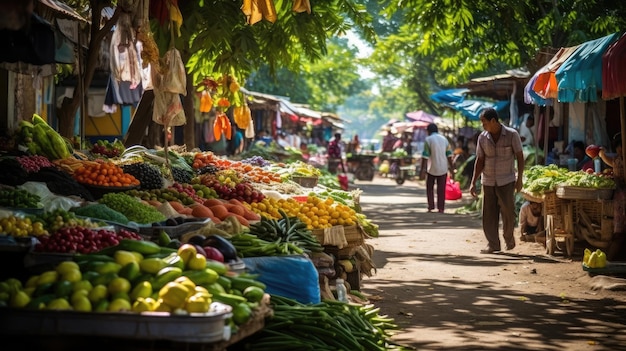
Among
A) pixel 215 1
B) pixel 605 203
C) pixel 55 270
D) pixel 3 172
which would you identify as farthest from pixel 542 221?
pixel 55 270

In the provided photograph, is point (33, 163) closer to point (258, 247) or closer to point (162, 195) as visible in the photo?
point (162, 195)

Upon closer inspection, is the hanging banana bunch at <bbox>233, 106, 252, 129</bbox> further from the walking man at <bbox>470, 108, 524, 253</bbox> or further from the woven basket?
the woven basket

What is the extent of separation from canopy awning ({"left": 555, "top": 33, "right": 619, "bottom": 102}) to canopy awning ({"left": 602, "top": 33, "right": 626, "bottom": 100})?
0.95 meters

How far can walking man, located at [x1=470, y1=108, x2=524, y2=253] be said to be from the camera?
13039 millimetres

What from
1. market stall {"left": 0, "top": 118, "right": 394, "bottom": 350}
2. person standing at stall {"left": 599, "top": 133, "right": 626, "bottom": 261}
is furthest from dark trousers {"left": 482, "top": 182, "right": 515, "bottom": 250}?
market stall {"left": 0, "top": 118, "right": 394, "bottom": 350}

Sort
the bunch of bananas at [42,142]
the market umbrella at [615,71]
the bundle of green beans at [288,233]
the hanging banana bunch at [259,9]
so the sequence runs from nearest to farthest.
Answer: the bundle of green beans at [288,233] < the hanging banana bunch at [259,9] < the market umbrella at [615,71] < the bunch of bananas at [42,142]

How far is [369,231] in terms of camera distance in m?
10.6

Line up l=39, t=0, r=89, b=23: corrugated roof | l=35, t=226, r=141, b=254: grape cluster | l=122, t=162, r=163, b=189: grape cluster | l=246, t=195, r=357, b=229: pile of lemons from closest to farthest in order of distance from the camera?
1. l=35, t=226, r=141, b=254: grape cluster
2. l=246, t=195, r=357, b=229: pile of lemons
3. l=122, t=162, r=163, b=189: grape cluster
4. l=39, t=0, r=89, b=23: corrugated roof

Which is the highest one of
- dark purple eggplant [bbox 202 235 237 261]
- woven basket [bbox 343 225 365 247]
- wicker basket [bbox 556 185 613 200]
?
wicker basket [bbox 556 185 613 200]

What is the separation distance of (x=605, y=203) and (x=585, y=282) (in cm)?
172

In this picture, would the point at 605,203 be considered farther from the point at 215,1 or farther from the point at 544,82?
the point at 215,1

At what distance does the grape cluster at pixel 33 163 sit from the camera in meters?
9.17

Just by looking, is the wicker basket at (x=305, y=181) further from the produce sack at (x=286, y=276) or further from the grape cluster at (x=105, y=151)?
the produce sack at (x=286, y=276)

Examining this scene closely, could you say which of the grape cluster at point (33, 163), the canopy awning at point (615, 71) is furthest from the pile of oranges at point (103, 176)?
the canopy awning at point (615, 71)
